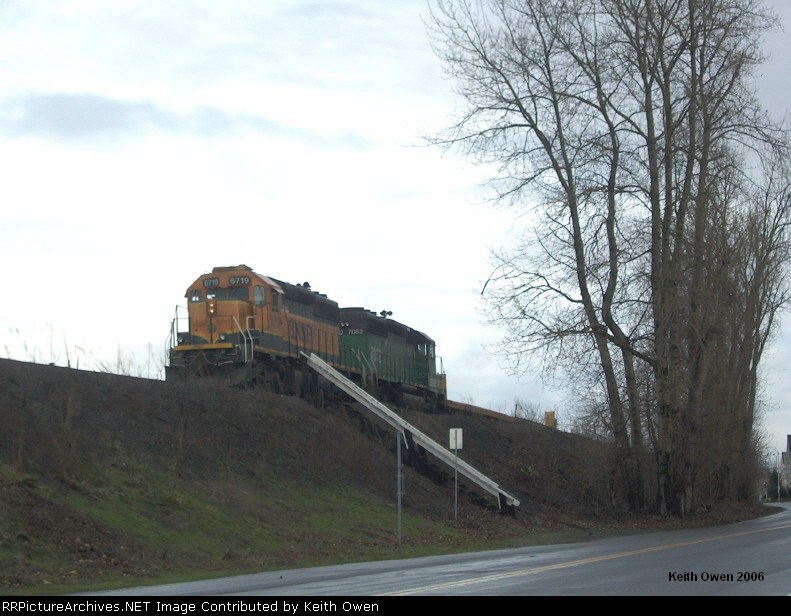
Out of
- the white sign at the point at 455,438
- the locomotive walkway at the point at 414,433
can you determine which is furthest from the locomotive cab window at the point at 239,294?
the white sign at the point at 455,438

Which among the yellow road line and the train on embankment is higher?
the train on embankment

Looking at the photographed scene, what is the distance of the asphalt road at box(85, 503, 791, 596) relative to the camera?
1320 cm

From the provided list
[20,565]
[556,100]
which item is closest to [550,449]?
A: [556,100]

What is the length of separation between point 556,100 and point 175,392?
1575cm

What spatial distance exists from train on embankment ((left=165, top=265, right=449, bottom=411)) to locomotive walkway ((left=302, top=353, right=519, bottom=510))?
868mm

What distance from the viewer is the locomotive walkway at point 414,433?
3381cm

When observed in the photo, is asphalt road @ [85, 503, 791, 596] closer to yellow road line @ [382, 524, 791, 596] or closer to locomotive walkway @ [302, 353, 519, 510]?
yellow road line @ [382, 524, 791, 596]

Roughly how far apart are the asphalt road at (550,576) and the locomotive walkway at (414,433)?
1232 cm

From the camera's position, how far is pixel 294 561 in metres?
21.3

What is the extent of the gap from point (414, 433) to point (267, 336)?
596cm

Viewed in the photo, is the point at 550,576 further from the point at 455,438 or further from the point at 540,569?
the point at 455,438

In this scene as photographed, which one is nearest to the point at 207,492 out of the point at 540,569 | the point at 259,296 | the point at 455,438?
the point at 455,438

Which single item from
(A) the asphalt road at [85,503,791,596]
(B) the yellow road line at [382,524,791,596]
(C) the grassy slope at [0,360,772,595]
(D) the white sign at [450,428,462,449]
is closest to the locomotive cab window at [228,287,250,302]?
(C) the grassy slope at [0,360,772,595]

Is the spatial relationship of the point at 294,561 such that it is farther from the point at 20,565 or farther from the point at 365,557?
the point at 20,565
